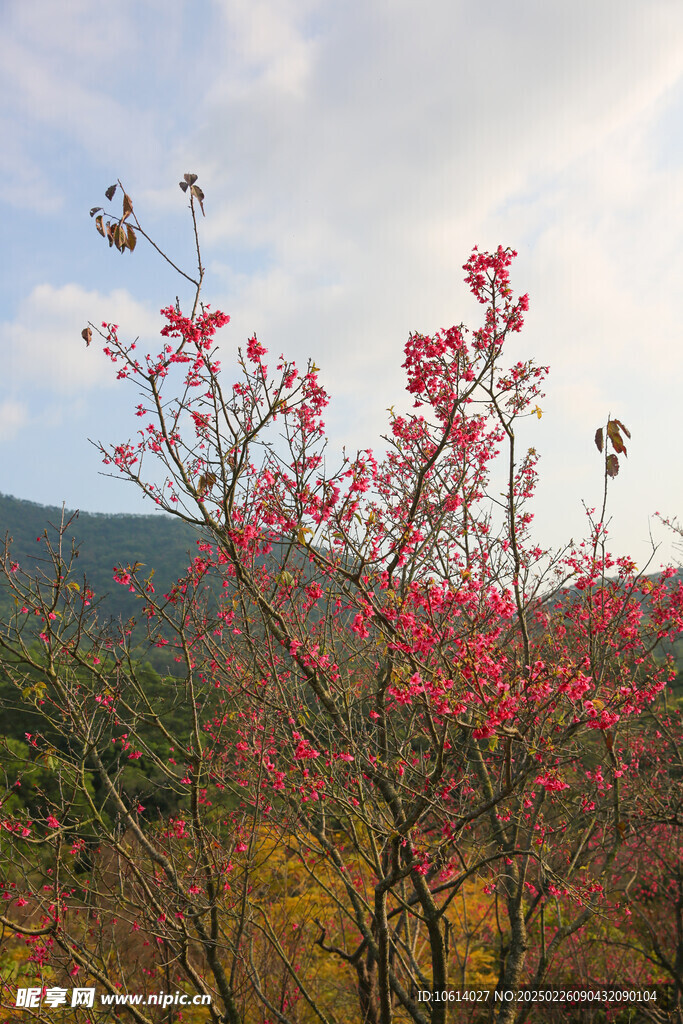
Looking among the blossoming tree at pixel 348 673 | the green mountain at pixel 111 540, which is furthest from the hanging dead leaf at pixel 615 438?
the green mountain at pixel 111 540

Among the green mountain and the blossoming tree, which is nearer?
the blossoming tree

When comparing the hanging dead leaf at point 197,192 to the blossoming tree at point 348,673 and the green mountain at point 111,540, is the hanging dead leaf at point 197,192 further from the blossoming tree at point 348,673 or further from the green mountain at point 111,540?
the green mountain at point 111,540

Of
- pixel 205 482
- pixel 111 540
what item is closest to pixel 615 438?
pixel 205 482

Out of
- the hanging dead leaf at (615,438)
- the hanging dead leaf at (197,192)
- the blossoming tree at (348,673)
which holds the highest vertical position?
the hanging dead leaf at (197,192)

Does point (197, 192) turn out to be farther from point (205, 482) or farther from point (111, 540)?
point (111, 540)

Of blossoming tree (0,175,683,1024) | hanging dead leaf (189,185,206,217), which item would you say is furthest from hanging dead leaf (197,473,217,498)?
hanging dead leaf (189,185,206,217)

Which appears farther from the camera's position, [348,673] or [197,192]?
[348,673]

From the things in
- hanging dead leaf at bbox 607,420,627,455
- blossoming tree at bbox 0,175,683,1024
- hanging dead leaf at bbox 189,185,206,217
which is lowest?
blossoming tree at bbox 0,175,683,1024

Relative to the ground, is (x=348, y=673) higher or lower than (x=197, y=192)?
lower

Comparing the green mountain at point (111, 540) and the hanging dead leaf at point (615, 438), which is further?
the green mountain at point (111, 540)

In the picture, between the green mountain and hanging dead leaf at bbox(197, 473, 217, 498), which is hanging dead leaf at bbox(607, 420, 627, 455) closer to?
hanging dead leaf at bbox(197, 473, 217, 498)

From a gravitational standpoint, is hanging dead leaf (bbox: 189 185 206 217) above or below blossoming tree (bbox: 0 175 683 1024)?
above

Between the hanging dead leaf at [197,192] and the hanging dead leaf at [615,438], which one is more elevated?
the hanging dead leaf at [197,192]

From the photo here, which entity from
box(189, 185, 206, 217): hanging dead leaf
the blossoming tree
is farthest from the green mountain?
box(189, 185, 206, 217): hanging dead leaf
